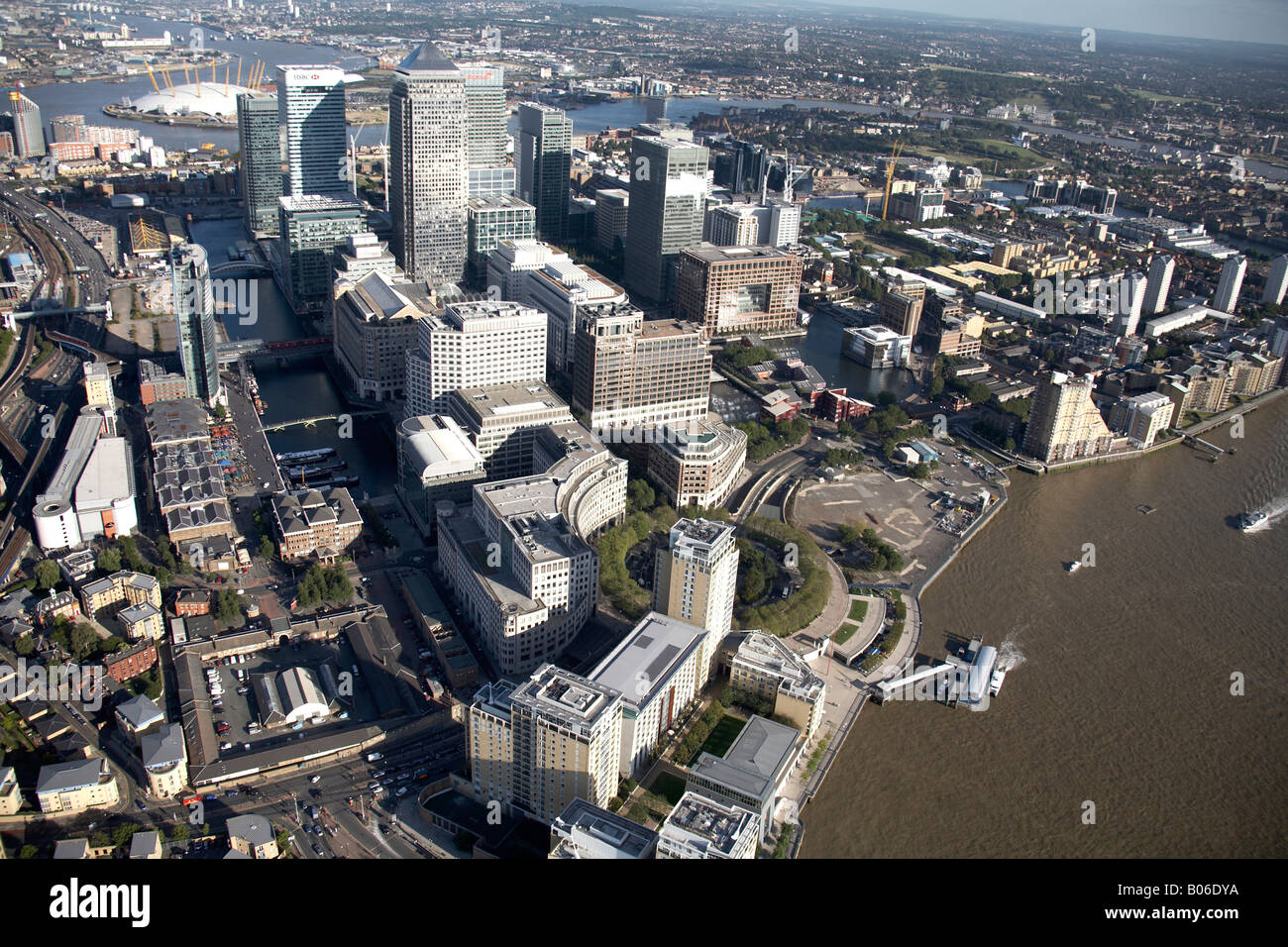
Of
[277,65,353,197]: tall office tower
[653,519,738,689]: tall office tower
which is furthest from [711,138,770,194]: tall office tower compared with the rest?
[653,519,738,689]: tall office tower

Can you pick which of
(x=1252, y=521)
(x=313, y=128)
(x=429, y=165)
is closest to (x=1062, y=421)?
(x=1252, y=521)

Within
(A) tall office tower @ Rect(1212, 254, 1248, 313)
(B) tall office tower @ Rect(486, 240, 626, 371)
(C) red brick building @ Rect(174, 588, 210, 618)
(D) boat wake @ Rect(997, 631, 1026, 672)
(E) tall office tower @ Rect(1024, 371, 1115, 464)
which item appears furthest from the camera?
(A) tall office tower @ Rect(1212, 254, 1248, 313)

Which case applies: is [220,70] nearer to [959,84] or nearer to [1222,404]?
[959,84]

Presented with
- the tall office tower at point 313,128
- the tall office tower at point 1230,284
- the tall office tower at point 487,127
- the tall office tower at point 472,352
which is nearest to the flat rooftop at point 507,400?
the tall office tower at point 472,352

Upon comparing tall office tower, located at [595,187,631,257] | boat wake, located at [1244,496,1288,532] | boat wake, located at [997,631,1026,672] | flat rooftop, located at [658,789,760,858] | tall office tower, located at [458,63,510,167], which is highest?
tall office tower, located at [458,63,510,167]

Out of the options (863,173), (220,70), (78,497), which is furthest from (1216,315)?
(220,70)

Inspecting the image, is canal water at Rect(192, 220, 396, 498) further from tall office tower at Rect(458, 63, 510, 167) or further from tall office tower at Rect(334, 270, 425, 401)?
tall office tower at Rect(458, 63, 510, 167)
